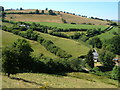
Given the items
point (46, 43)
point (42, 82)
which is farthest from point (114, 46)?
point (42, 82)

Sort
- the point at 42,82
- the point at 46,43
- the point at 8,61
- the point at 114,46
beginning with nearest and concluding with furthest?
the point at 8,61 < the point at 42,82 < the point at 46,43 < the point at 114,46

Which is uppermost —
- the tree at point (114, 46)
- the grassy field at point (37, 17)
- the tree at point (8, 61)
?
the grassy field at point (37, 17)

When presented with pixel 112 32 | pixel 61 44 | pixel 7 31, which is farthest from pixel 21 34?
pixel 112 32

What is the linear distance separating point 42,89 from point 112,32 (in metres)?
114

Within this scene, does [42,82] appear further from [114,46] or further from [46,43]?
[114,46]

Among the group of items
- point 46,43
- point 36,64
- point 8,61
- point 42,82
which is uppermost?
point 8,61

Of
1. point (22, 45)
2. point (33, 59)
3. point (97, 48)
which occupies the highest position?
point (22, 45)

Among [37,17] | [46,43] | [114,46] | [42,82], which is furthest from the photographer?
[37,17]

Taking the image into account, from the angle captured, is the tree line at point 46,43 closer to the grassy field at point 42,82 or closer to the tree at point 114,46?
the tree at point 114,46

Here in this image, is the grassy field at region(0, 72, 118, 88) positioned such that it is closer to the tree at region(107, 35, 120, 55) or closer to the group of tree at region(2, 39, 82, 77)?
the group of tree at region(2, 39, 82, 77)

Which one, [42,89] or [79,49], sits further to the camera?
[79,49]

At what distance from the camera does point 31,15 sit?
540 feet

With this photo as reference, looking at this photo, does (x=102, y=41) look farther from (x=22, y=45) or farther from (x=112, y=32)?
(x=22, y=45)

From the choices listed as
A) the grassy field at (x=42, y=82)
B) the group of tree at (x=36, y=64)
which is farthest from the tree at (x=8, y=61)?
the group of tree at (x=36, y=64)
